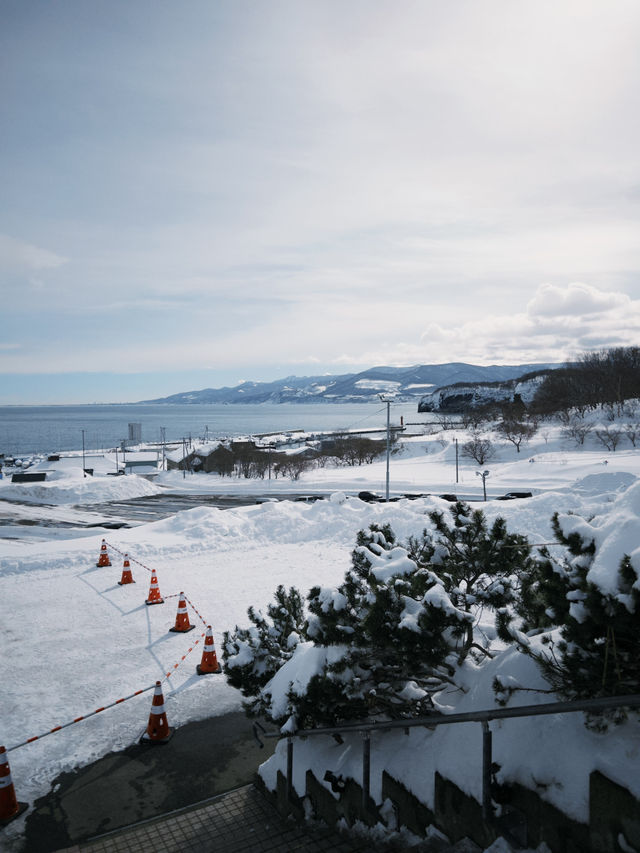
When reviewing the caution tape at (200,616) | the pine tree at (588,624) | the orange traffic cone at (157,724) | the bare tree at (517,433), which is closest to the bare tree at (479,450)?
the bare tree at (517,433)

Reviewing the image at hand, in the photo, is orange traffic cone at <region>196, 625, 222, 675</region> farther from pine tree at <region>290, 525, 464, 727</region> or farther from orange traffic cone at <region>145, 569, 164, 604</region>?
pine tree at <region>290, 525, 464, 727</region>

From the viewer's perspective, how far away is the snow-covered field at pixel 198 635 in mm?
3367

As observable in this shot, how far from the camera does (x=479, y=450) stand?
182ft

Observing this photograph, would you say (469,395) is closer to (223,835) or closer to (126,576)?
(126,576)

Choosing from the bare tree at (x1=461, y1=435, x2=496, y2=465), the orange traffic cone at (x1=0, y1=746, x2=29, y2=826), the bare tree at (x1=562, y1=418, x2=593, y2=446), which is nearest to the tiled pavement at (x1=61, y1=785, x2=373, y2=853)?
the orange traffic cone at (x1=0, y1=746, x2=29, y2=826)

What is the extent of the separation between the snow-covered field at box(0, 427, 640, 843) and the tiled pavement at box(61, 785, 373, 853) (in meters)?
0.44

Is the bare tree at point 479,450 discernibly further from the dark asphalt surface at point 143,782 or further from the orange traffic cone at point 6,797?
the orange traffic cone at point 6,797

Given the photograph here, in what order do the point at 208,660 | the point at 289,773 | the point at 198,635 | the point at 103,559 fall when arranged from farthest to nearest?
the point at 103,559
the point at 198,635
the point at 208,660
the point at 289,773

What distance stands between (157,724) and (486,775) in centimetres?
517

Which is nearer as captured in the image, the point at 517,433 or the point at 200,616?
the point at 200,616

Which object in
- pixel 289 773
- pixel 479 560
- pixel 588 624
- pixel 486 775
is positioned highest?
pixel 588 624

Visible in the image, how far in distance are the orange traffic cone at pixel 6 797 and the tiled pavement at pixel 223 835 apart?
1101 mm

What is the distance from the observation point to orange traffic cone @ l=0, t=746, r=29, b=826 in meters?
5.56

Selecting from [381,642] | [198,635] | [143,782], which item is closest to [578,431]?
[198,635]
